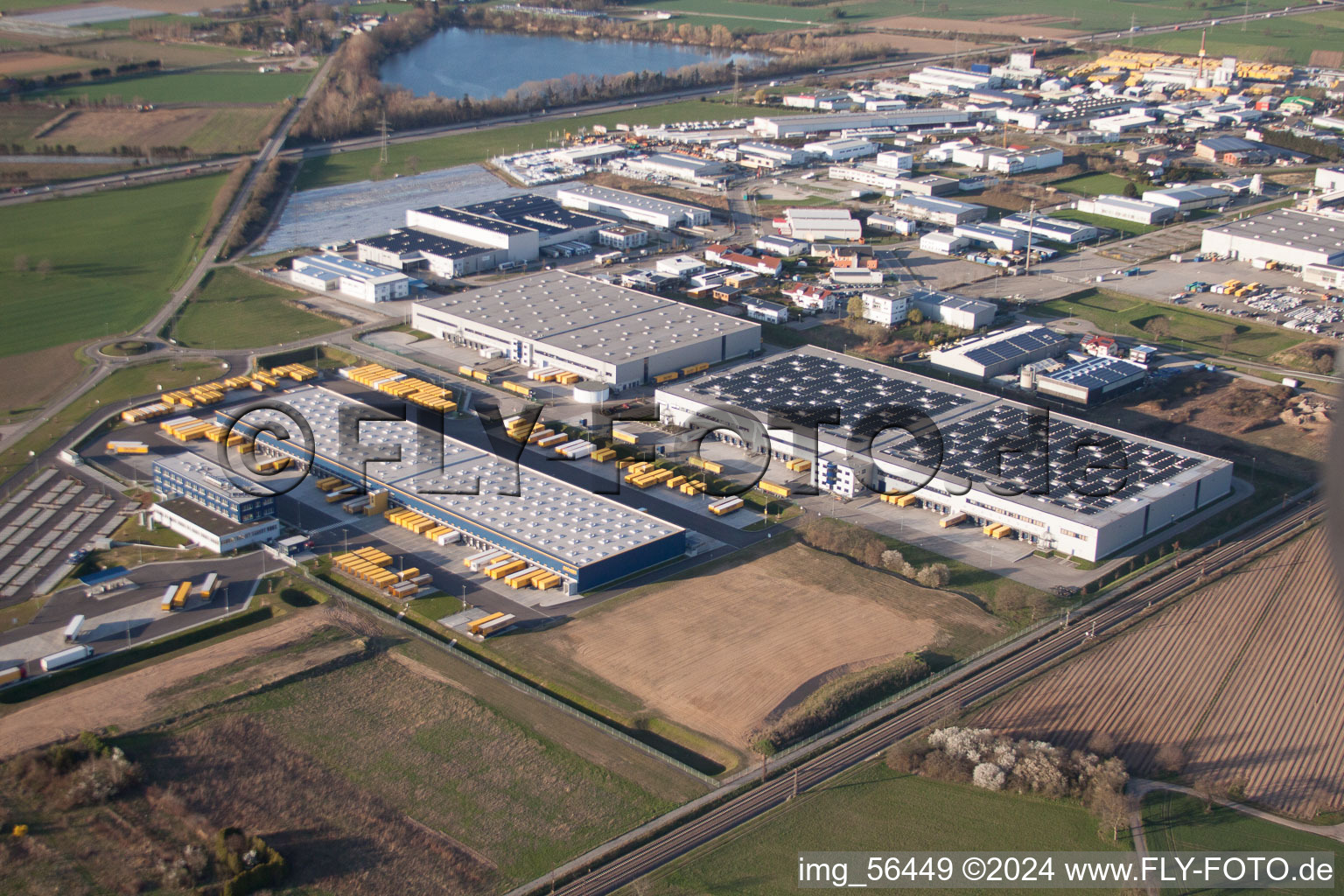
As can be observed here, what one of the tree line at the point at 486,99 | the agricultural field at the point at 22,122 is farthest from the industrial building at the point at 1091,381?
the agricultural field at the point at 22,122

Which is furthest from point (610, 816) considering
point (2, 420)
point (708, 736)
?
point (2, 420)

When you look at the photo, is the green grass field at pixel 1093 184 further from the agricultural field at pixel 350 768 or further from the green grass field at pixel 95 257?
the agricultural field at pixel 350 768

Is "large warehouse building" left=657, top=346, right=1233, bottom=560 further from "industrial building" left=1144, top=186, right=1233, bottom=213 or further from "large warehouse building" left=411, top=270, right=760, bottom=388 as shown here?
"industrial building" left=1144, top=186, right=1233, bottom=213

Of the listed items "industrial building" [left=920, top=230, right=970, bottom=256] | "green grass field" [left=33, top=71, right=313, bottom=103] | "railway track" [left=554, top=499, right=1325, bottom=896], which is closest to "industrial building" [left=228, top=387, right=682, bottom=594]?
"railway track" [left=554, top=499, right=1325, bottom=896]

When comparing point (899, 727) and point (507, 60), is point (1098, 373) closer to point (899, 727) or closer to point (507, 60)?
point (899, 727)

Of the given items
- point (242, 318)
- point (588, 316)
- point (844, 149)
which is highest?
point (844, 149)

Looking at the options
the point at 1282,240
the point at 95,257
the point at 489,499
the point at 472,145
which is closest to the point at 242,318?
the point at 95,257

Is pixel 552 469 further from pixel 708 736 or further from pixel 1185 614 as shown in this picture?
pixel 1185 614
